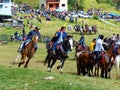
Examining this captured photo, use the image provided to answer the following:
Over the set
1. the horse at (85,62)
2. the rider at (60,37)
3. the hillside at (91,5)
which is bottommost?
the hillside at (91,5)

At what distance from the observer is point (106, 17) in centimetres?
8475

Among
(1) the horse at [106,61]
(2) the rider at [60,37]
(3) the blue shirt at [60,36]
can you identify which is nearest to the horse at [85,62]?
(1) the horse at [106,61]

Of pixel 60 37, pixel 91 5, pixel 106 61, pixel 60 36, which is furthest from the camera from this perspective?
pixel 91 5

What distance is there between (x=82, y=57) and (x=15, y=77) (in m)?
6.46

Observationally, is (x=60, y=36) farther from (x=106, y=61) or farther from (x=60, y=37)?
(x=106, y=61)

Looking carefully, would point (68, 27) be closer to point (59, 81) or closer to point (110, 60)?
point (110, 60)

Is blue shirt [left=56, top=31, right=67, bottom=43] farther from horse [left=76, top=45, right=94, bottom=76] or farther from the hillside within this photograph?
the hillside

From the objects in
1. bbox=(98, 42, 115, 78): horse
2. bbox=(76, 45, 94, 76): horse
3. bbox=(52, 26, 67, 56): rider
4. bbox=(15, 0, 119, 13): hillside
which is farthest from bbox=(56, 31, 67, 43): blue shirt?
bbox=(15, 0, 119, 13): hillside

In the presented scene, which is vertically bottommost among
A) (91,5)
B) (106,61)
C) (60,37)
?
(91,5)

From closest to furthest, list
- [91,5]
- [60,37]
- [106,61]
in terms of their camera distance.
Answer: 1. [106,61]
2. [60,37]
3. [91,5]

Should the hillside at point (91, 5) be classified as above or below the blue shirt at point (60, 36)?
below

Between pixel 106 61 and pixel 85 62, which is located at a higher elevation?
pixel 106 61

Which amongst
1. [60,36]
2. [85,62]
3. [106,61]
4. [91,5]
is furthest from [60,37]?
[91,5]

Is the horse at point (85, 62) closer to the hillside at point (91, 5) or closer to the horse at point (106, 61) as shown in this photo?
the horse at point (106, 61)
